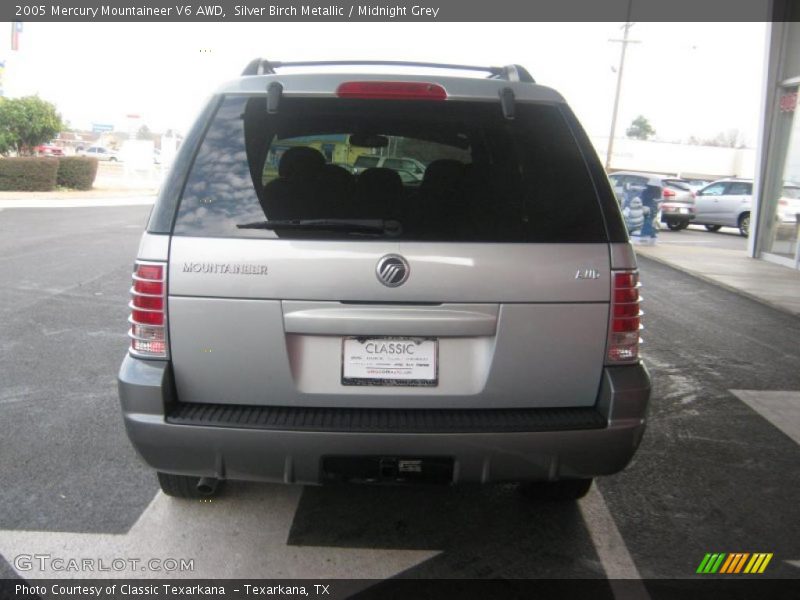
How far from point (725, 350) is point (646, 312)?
1.88m

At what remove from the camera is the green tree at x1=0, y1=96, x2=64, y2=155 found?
1277 inches

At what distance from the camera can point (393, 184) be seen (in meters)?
2.99

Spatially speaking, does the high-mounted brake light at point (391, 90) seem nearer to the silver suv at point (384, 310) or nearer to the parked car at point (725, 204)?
the silver suv at point (384, 310)

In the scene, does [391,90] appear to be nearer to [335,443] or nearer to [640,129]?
[335,443]

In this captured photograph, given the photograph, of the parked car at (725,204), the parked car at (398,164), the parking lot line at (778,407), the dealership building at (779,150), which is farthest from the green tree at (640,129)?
the parked car at (398,164)

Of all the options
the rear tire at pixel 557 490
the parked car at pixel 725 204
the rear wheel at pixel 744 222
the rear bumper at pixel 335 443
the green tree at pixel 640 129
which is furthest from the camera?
the green tree at pixel 640 129

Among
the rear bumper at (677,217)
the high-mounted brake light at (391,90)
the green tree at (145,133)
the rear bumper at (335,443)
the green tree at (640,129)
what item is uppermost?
the green tree at (640,129)

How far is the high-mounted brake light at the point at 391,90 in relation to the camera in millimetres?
2879

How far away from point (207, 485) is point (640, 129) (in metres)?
123

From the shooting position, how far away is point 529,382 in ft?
9.46

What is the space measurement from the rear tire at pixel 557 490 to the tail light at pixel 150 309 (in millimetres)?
1858

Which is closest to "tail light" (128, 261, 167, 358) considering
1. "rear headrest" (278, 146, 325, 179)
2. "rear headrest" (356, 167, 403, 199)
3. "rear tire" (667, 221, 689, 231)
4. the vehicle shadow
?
"rear headrest" (278, 146, 325, 179)

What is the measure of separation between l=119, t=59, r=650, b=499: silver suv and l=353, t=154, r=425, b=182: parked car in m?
0.45

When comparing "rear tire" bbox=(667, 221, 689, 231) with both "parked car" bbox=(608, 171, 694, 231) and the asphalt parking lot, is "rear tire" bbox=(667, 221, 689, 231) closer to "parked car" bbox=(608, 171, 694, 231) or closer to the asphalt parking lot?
"parked car" bbox=(608, 171, 694, 231)
